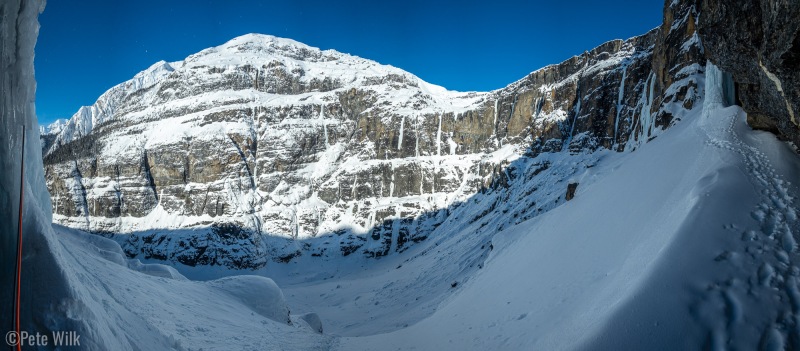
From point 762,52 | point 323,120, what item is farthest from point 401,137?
point 762,52

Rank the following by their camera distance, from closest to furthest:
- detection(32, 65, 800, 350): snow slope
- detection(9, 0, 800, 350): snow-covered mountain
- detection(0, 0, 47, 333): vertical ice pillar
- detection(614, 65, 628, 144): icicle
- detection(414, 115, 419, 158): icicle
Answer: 1. detection(0, 0, 47, 333): vertical ice pillar
2. detection(9, 0, 800, 350): snow-covered mountain
3. detection(32, 65, 800, 350): snow slope
4. detection(614, 65, 628, 144): icicle
5. detection(414, 115, 419, 158): icicle

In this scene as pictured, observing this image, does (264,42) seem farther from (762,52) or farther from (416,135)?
(762,52)

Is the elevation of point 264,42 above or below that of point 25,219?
above

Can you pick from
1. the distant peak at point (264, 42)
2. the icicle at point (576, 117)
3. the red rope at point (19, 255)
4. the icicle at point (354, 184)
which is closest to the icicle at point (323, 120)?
the icicle at point (354, 184)

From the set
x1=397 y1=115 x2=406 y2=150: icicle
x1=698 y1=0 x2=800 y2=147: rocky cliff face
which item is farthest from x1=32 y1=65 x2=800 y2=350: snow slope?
x1=397 y1=115 x2=406 y2=150: icicle

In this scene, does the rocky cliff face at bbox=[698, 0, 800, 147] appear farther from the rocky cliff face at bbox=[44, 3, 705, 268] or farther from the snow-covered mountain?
the rocky cliff face at bbox=[44, 3, 705, 268]

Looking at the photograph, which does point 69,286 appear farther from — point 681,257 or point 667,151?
point 667,151

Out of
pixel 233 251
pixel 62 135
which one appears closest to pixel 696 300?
pixel 233 251
